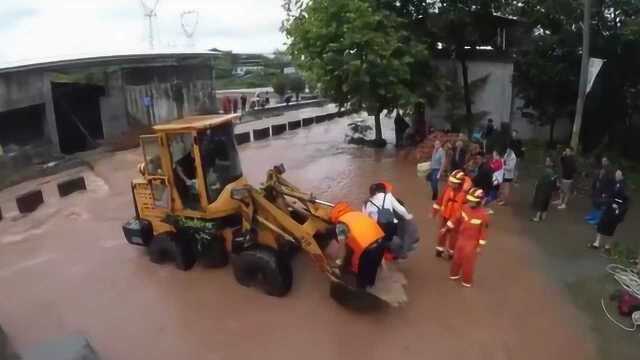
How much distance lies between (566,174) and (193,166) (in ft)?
24.1

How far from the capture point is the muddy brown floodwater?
20.6ft

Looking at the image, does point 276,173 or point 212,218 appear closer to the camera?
point 212,218

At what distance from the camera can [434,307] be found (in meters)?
7.10

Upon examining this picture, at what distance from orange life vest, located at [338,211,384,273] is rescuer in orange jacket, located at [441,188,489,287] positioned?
5.32ft

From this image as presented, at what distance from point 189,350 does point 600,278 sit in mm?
5931

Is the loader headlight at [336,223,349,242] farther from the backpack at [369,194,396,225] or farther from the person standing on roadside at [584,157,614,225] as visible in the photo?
the person standing on roadside at [584,157,614,225]

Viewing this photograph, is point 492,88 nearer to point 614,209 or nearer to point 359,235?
point 614,209

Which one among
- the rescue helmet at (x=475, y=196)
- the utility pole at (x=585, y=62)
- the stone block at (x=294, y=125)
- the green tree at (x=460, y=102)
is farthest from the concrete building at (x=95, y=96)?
the utility pole at (x=585, y=62)

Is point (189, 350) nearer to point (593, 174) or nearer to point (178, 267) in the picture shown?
point (178, 267)

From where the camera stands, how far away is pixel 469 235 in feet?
24.1

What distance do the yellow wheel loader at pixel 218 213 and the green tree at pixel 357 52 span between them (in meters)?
8.06

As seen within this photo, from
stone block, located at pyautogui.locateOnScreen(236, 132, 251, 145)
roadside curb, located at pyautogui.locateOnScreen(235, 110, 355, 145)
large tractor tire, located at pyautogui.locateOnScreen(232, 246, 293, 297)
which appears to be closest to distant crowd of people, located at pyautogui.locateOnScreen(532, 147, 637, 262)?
large tractor tire, located at pyautogui.locateOnScreen(232, 246, 293, 297)

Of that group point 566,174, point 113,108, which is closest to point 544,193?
point 566,174

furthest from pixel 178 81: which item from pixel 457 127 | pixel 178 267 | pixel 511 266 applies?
pixel 511 266
